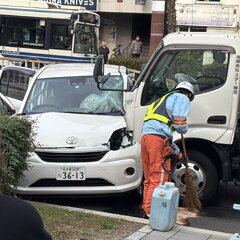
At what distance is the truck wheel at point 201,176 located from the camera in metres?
6.72

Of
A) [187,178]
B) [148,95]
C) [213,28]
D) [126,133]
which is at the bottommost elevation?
[187,178]

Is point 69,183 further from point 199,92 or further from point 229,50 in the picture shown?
point 229,50

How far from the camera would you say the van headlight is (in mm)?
6584

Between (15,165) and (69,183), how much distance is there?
865mm

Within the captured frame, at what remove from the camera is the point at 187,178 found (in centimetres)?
652

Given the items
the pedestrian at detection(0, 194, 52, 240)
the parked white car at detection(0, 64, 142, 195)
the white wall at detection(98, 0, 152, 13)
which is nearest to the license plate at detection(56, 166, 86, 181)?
the parked white car at detection(0, 64, 142, 195)

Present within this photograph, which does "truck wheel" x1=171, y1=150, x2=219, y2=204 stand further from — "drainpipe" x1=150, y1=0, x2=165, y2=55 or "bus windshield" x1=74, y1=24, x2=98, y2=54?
"drainpipe" x1=150, y1=0, x2=165, y2=55

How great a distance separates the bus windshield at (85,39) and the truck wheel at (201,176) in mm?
15157

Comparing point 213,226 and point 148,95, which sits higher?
point 148,95

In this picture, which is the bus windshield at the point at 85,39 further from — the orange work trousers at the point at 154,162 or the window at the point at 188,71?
the orange work trousers at the point at 154,162

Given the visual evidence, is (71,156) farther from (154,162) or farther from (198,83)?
(198,83)

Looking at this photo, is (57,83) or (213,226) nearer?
(213,226)

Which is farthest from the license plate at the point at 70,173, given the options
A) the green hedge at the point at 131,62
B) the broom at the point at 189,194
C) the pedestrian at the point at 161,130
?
the green hedge at the point at 131,62

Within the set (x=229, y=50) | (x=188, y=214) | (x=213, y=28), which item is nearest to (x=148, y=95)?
(x=229, y=50)
